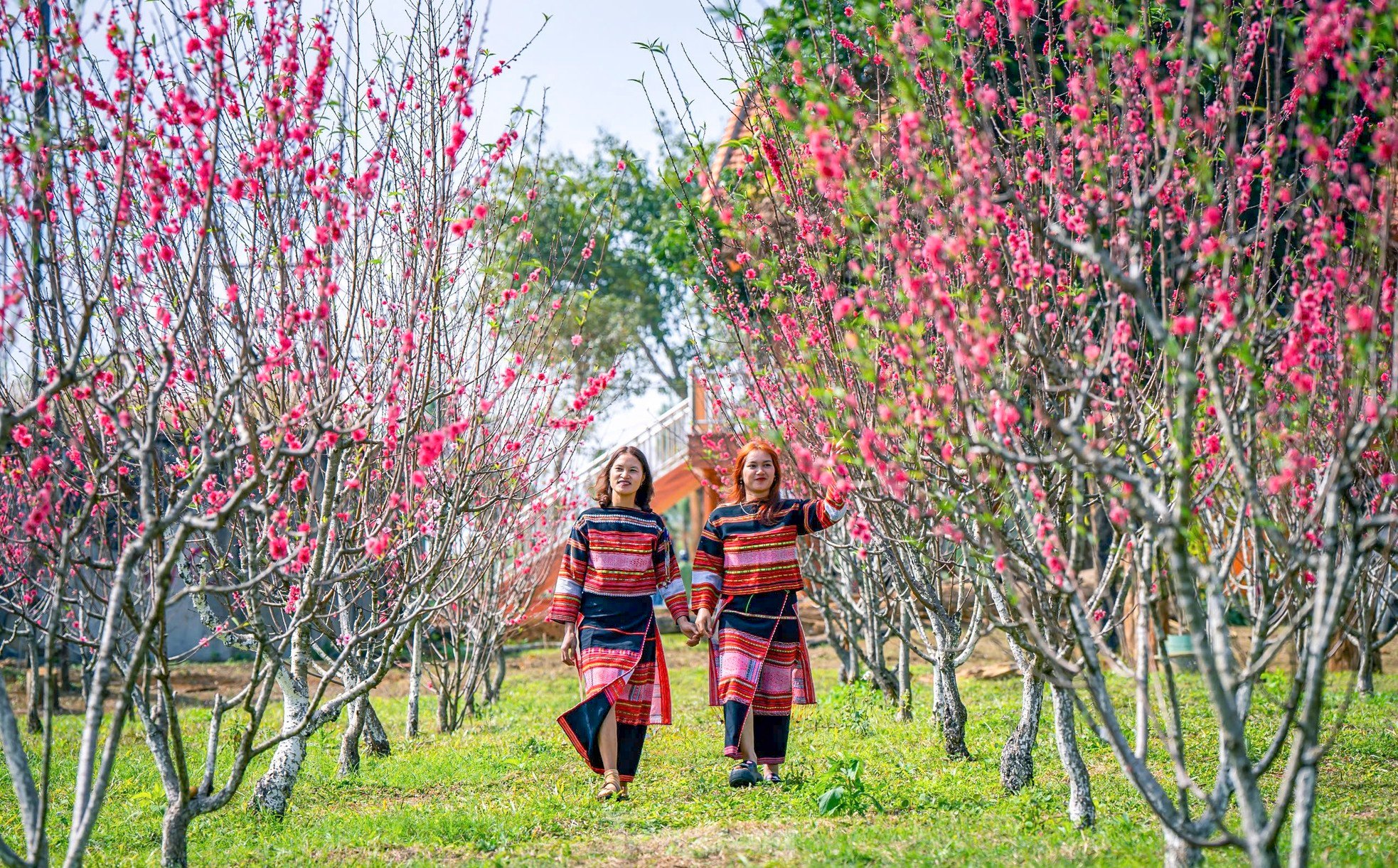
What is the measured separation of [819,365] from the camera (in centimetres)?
469

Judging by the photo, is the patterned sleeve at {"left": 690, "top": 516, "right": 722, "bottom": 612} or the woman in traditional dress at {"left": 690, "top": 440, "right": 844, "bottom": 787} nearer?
the woman in traditional dress at {"left": 690, "top": 440, "right": 844, "bottom": 787}

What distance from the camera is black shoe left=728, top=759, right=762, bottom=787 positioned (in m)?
5.27

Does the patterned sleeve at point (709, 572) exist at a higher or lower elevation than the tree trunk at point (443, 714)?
higher

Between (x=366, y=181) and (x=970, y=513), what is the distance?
2.09m

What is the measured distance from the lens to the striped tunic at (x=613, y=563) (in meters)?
5.55

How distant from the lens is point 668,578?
5707mm

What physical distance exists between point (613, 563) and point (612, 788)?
107 cm

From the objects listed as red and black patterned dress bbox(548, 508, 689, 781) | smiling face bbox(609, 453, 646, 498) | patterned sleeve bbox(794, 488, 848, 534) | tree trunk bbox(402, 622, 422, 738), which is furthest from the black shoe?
tree trunk bbox(402, 622, 422, 738)

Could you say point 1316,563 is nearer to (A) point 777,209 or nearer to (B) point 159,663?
(A) point 777,209

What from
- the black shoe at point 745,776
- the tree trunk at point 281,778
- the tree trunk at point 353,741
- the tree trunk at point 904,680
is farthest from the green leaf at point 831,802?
the tree trunk at point 904,680

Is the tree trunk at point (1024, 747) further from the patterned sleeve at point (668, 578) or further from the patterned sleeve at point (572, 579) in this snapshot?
the patterned sleeve at point (572, 579)

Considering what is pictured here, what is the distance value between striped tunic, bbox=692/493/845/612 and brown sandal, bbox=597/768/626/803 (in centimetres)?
91

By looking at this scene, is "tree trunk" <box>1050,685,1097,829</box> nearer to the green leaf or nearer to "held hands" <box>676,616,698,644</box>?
the green leaf

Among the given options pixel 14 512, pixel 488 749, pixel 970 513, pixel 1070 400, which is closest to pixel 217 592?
pixel 970 513
